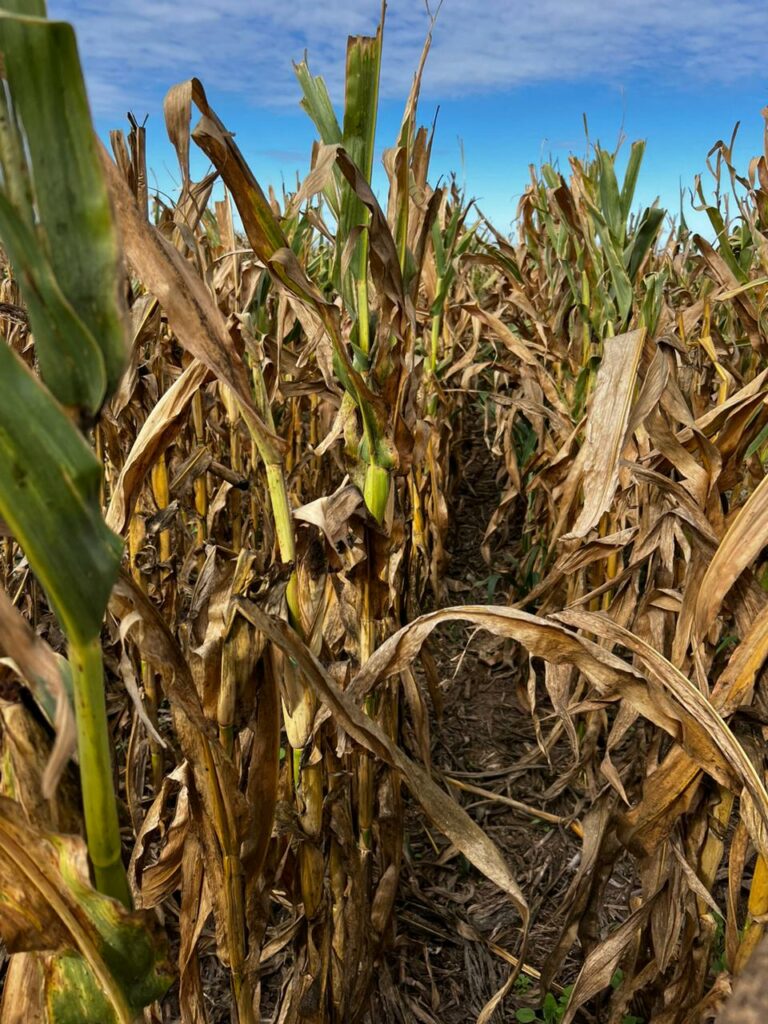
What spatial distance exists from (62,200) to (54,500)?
17 cm

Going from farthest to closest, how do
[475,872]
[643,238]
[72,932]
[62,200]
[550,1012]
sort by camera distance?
[643,238] → [475,872] → [550,1012] → [72,932] → [62,200]

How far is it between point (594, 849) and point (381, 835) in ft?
1.40

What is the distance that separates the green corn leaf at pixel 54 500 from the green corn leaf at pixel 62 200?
0.09 feet

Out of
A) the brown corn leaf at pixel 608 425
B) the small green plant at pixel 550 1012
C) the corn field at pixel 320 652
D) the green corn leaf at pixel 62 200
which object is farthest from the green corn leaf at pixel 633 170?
the green corn leaf at pixel 62 200

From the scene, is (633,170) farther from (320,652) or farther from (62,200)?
(62,200)

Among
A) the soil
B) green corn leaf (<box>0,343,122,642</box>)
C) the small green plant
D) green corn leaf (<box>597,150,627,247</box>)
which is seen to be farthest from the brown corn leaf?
green corn leaf (<box>597,150,627,247</box>)

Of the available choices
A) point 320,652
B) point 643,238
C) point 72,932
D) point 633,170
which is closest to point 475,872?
point 320,652

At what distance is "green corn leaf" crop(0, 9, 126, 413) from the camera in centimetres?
43

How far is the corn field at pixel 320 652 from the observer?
480 mm

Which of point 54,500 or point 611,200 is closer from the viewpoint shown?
point 54,500

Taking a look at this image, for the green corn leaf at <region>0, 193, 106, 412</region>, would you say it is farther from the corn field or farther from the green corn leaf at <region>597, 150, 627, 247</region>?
the green corn leaf at <region>597, 150, 627, 247</region>

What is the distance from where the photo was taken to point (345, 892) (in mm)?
1256

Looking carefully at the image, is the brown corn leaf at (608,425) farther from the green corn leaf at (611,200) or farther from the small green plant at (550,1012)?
the green corn leaf at (611,200)

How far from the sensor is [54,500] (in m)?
0.48
